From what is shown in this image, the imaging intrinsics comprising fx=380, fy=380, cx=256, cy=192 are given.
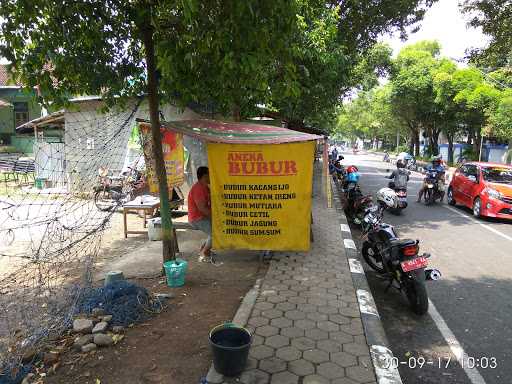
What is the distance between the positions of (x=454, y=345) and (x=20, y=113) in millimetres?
29105

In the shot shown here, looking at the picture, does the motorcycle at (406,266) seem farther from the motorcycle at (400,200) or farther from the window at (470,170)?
the window at (470,170)

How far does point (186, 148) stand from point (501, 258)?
7698 mm

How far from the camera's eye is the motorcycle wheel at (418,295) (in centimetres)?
448

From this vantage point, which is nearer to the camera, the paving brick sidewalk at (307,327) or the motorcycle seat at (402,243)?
the paving brick sidewalk at (307,327)

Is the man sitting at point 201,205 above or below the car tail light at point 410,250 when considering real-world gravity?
above

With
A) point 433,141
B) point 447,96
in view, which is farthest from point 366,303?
point 433,141

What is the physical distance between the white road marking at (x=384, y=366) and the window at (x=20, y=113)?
28361 millimetres

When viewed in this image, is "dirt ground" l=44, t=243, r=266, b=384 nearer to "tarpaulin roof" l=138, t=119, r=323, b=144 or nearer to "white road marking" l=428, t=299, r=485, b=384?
"tarpaulin roof" l=138, t=119, r=323, b=144

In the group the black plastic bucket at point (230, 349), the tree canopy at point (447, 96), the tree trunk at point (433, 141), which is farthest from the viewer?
the tree trunk at point (433, 141)

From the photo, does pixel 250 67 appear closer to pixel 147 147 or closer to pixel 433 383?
pixel 147 147

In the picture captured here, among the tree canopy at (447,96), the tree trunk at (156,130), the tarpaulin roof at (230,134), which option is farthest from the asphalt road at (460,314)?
the tree canopy at (447,96)

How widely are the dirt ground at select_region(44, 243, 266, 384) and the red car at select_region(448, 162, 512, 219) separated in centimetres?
770

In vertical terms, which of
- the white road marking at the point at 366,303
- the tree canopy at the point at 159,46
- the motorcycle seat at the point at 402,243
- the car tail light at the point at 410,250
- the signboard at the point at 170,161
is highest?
the tree canopy at the point at 159,46

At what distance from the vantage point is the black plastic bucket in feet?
9.52
